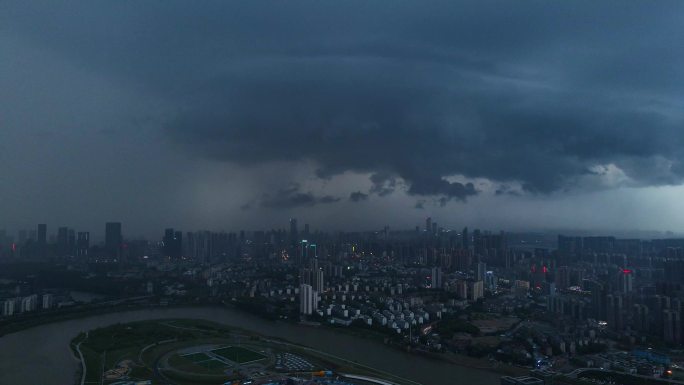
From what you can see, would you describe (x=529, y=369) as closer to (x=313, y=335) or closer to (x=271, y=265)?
(x=313, y=335)

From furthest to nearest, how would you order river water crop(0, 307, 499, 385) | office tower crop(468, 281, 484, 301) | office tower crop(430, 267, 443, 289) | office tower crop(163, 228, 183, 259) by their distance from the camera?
office tower crop(163, 228, 183, 259)
office tower crop(430, 267, 443, 289)
office tower crop(468, 281, 484, 301)
river water crop(0, 307, 499, 385)

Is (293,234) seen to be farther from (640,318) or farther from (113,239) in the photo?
(640,318)

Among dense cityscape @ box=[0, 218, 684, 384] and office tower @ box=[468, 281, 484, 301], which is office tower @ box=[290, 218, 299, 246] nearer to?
dense cityscape @ box=[0, 218, 684, 384]

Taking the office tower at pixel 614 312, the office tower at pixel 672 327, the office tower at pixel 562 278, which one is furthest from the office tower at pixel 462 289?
the office tower at pixel 672 327

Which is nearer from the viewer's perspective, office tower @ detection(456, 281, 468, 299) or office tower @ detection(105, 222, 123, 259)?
office tower @ detection(456, 281, 468, 299)

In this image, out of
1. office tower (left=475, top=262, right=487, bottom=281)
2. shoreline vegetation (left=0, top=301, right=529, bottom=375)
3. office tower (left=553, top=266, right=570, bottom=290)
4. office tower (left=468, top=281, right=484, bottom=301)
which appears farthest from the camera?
office tower (left=475, top=262, right=487, bottom=281)

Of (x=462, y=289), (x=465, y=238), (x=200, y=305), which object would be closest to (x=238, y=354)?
(x=200, y=305)

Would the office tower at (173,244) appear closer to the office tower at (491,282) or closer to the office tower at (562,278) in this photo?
the office tower at (491,282)

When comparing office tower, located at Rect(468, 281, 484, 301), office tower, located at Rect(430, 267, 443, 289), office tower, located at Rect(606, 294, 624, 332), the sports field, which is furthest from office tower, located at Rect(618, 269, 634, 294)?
the sports field
